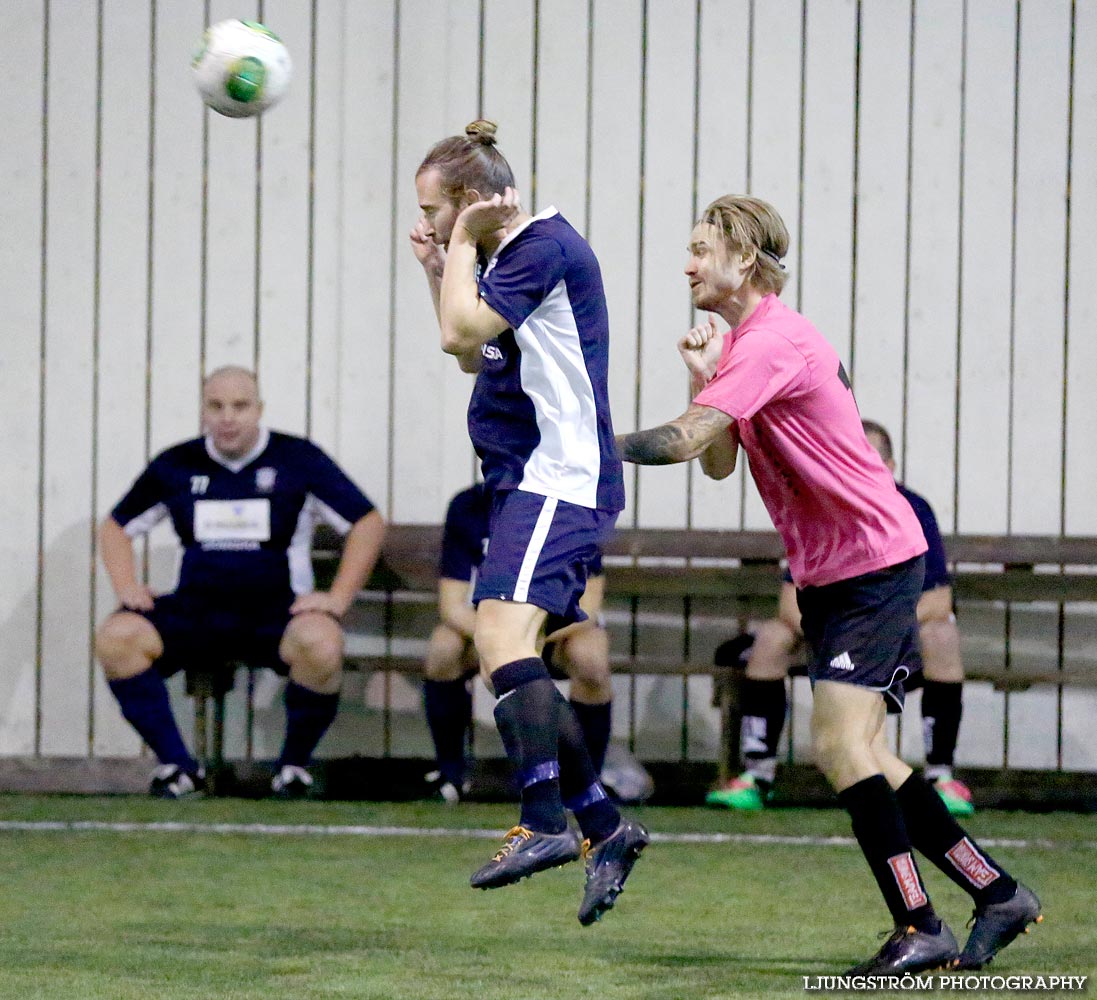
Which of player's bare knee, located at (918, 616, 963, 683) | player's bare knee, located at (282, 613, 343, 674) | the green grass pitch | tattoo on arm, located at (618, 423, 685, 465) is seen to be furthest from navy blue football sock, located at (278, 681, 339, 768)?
tattoo on arm, located at (618, 423, 685, 465)

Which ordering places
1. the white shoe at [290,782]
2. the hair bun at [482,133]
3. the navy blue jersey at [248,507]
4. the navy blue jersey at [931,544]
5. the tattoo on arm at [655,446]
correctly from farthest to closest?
the navy blue jersey at [248,507], the white shoe at [290,782], the navy blue jersey at [931,544], the hair bun at [482,133], the tattoo on arm at [655,446]

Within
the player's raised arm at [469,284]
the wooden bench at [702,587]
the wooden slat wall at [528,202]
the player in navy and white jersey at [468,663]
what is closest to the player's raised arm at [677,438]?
the player's raised arm at [469,284]

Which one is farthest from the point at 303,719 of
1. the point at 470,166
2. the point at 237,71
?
the point at 470,166

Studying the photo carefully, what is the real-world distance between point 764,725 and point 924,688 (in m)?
0.64

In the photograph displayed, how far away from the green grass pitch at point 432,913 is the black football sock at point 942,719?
0.33 meters

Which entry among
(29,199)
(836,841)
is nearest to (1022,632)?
(836,841)

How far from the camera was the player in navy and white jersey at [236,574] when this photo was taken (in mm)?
6594

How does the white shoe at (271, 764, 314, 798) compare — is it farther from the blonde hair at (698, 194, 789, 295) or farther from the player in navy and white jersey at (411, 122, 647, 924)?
the blonde hair at (698, 194, 789, 295)

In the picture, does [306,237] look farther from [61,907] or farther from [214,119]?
[61,907]

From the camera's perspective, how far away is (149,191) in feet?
23.6

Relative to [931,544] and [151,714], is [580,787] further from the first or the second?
[151,714]

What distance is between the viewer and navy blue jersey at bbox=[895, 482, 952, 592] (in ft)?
21.0

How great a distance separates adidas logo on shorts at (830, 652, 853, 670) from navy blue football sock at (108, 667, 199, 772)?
3700mm

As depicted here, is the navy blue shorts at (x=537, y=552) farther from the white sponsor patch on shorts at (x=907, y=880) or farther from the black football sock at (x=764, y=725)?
the black football sock at (x=764, y=725)
